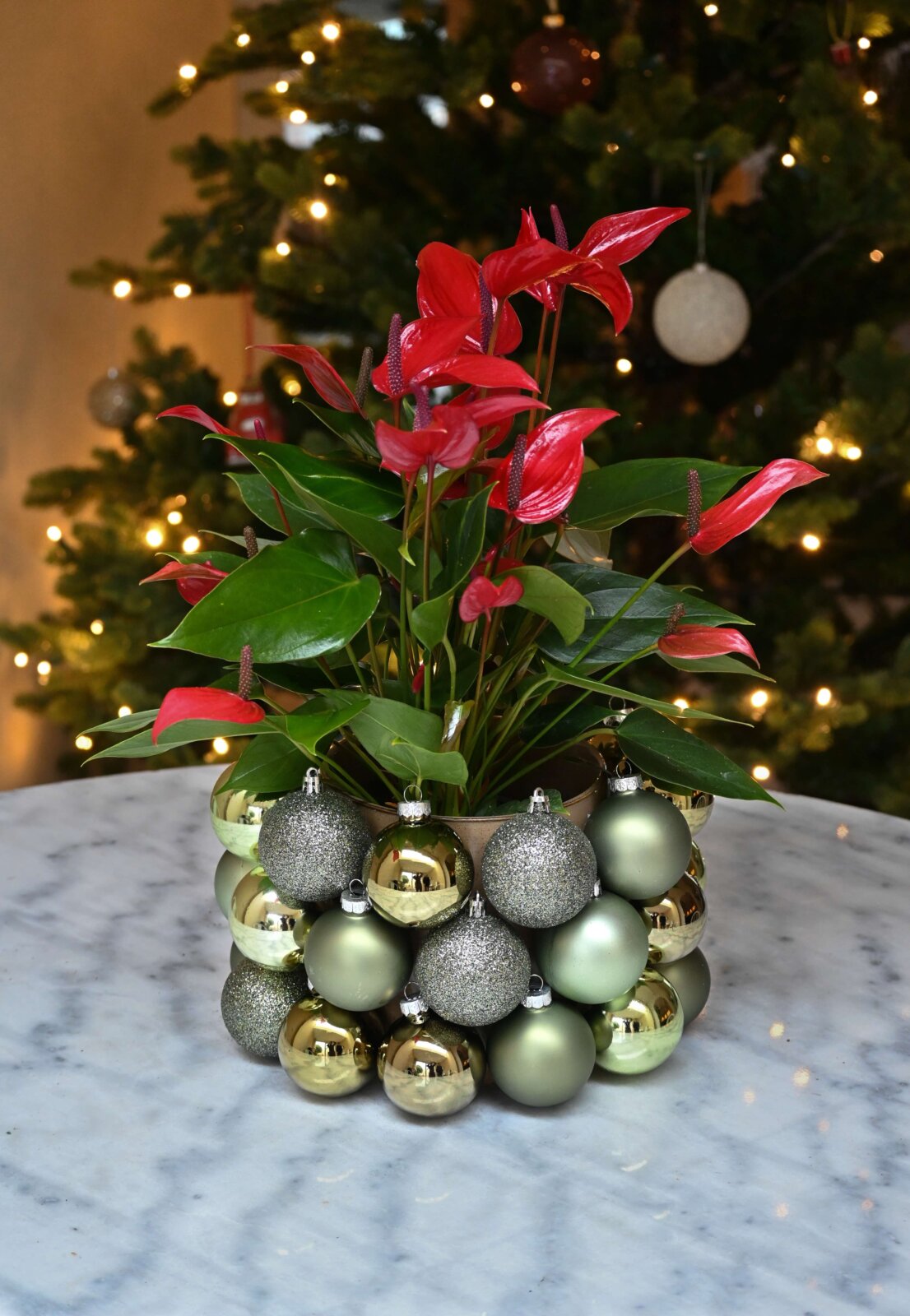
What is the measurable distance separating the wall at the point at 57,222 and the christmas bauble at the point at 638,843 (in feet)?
5.79

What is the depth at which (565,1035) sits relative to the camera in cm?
61

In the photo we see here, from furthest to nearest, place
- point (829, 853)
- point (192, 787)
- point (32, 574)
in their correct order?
point (32, 574), point (192, 787), point (829, 853)

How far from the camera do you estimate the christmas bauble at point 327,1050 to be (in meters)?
0.62

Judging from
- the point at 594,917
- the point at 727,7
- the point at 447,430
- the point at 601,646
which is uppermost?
the point at 727,7

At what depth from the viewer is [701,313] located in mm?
1658

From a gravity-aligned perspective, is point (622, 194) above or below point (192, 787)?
above

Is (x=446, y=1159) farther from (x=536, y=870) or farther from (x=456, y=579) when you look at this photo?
(x=456, y=579)

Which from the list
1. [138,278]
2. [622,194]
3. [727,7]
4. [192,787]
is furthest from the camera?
[138,278]

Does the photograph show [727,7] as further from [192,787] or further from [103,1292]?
[103,1292]

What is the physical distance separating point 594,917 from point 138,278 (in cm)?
176

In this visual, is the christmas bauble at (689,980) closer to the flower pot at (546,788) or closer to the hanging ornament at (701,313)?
the flower pot at (546,788)

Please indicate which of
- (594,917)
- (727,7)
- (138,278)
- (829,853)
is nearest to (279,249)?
(138,278)

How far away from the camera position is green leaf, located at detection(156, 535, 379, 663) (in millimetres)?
549

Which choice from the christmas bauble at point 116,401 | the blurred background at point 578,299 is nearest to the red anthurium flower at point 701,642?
the blurred background at point 578,299
